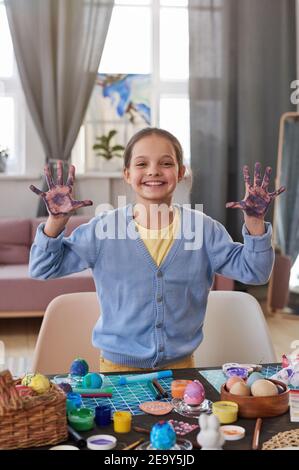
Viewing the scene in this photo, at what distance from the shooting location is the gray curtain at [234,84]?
203 inches

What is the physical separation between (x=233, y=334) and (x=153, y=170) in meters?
0.51

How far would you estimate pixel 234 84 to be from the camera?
5.23 m

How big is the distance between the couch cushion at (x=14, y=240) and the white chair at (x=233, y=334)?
121 inches

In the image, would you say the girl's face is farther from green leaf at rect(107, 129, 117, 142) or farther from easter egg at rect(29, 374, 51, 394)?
green leaf at rect(107, 129, 117, 142)

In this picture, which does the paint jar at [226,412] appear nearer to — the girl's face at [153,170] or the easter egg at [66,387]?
the easter egg at [66,387]

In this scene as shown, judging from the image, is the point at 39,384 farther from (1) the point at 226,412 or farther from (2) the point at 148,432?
(1) the point at 226,412

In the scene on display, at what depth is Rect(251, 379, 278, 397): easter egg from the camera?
117 cm

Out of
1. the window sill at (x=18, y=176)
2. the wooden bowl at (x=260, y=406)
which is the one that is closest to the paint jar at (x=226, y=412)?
the wooden bowl at (x=260, y=406)

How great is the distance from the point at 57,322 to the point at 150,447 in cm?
84

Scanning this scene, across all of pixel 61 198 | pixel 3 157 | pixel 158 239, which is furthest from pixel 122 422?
pixel 3 157
